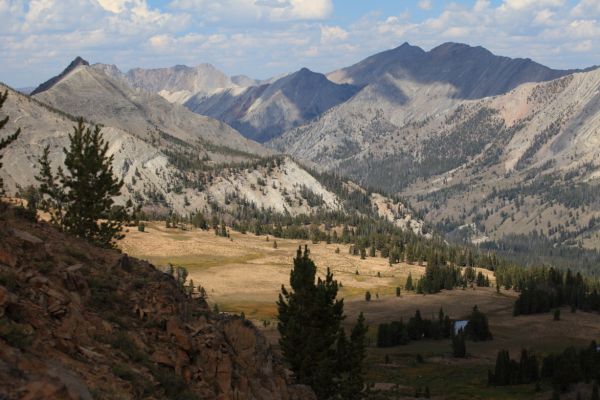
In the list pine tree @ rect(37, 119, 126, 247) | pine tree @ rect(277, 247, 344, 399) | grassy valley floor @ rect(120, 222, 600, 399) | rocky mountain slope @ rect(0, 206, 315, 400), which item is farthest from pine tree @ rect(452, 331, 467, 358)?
rocky mountain slope @ rect(0, 206, 315, 400)

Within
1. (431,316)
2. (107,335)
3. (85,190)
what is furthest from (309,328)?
(431,316)

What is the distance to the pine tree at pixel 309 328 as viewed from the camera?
48062mm

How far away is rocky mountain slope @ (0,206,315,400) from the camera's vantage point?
18828mm

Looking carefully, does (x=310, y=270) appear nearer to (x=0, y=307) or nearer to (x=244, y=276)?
(x=0, y=307)

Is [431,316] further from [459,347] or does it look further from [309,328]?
[309,328]

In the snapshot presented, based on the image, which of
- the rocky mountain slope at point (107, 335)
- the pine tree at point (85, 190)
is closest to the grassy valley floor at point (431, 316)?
the pine tree at point (85, 190)

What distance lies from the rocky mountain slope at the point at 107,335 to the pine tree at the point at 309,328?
37.5 ft

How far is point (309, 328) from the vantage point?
48812 mm

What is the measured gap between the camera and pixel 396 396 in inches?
3209

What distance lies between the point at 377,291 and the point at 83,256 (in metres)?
167

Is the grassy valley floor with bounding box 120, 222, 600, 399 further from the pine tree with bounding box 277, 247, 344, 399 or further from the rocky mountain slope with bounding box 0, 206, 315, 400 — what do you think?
the rocky mountain slope with bounding box 0, 206, 315, 400

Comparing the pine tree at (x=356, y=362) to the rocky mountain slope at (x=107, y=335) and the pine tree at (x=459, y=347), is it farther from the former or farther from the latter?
the pine tree at (x=459, y=347)

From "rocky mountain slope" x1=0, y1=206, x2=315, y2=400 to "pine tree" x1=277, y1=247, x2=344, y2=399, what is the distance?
11.4 m

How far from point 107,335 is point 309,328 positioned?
1033 inches
